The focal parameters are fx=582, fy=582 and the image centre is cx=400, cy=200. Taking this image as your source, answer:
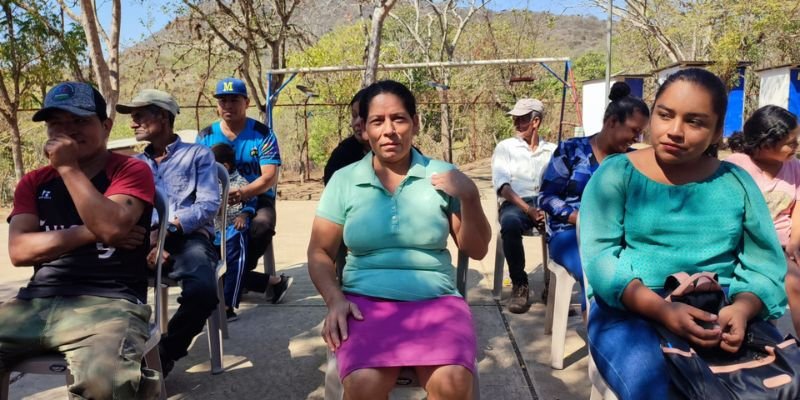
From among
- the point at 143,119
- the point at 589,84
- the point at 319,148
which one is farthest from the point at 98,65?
the point at 589,84

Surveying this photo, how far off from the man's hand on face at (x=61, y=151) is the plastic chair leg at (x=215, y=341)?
123 cm

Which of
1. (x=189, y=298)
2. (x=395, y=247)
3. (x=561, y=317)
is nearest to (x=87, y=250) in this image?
(x=189, y=298)

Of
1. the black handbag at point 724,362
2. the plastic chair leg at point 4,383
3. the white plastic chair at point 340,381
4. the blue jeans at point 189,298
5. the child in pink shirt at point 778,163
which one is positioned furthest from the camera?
the child in pink shirt at point 778,163

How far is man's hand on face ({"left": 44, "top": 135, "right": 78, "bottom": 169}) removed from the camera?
2.09m

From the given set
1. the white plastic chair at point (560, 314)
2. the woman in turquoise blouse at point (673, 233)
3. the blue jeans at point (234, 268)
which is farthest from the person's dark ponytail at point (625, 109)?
the blue jeans at point (234, 268)

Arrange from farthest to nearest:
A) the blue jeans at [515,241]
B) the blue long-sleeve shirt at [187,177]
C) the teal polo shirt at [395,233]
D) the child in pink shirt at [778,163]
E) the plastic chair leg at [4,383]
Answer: the blue jeans at [515,241], the blue long-sleeve shirt at [187,177], the child in pink shirt at [778,163], the teal polo shirt at [395,233], the plastic chair leg at [4,383]

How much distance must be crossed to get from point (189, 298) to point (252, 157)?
5.58 ft

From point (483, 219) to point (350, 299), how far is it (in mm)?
584

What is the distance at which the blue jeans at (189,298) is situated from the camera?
2.86m

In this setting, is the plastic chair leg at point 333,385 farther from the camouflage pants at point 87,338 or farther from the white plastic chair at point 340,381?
the camouflage pants at point 87,338

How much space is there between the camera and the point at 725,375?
1.68 m

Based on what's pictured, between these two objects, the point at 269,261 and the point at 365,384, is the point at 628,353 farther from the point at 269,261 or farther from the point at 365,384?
the point at 269,261

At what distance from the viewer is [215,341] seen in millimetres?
3104

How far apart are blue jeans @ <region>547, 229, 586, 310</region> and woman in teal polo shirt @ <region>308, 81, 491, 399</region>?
40.1 inches
